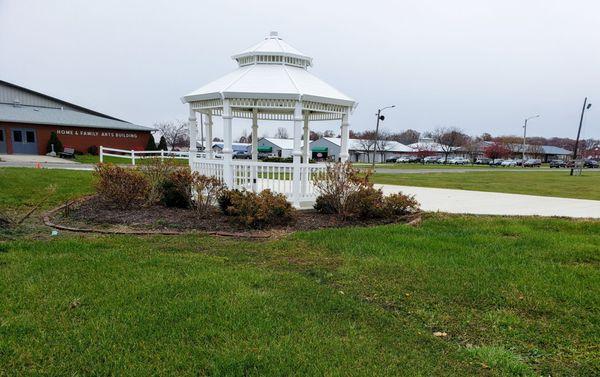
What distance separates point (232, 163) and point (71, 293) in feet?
18.3

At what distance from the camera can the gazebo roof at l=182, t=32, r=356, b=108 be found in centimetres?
889

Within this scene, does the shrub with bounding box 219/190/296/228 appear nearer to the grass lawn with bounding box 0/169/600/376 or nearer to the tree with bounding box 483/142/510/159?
the grass lawn with bounding box 0/169/600/376

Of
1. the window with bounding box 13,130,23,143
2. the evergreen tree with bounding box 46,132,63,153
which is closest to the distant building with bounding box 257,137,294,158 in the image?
the evergreen tree with bounding box 46,132,63,153

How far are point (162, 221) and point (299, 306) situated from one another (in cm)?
478

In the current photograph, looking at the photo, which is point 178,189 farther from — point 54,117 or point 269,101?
point 54,117

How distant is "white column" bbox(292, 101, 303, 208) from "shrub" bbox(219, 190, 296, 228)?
138cm

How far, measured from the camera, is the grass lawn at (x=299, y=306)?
2.98 m

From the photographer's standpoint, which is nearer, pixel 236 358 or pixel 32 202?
pixel 236 358

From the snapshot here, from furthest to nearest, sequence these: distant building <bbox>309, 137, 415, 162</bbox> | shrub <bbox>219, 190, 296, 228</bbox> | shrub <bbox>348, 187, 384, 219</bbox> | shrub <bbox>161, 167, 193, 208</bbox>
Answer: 1. distant building <bbox>309, 137, 415, 162</bbox>
2. shrub <bbox>161, 167, 193, 208</bbox>
3. shrub <bbox>348, 187, 384, 219</bbox>
4. shrub <bbox>219, 190, 296, 228</bbox>

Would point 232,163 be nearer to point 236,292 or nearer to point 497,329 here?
point 236,292

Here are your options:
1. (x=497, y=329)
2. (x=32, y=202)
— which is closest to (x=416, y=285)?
(x=497, y=329)

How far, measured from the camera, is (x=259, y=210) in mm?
7375

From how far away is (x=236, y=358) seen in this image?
2.93 m

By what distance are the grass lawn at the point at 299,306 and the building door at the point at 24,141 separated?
105ft
